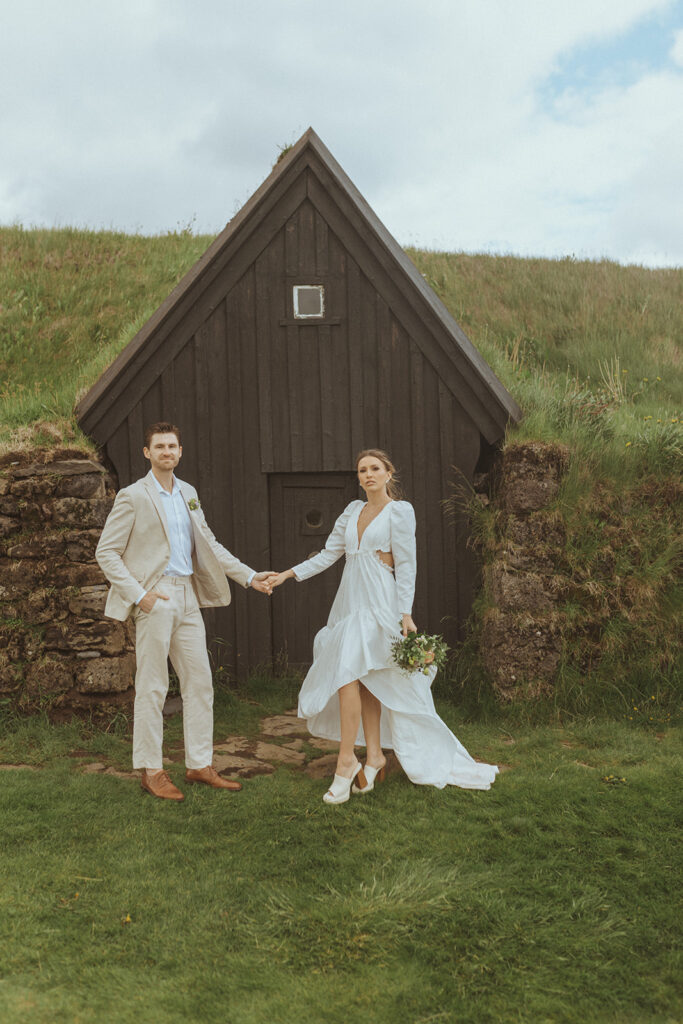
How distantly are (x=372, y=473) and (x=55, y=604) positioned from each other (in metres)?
3.51

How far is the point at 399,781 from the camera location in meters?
5.65

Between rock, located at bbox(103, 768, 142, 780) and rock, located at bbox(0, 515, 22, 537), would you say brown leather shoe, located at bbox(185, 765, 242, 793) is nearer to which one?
rock, located at bbox(103, 768, 142, 780)

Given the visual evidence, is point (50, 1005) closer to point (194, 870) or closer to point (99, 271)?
point (194, 870)

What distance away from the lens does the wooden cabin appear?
8328 mm

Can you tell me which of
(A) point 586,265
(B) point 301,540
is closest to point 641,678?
(B) point 301,540

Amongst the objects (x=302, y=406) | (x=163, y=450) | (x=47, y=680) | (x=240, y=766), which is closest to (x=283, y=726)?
(x=240, y=766)

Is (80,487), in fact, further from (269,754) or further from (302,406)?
(269,754)

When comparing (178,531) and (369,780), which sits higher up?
(178,531)

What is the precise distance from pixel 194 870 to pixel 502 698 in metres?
3.73

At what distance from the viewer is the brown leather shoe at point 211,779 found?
561cm

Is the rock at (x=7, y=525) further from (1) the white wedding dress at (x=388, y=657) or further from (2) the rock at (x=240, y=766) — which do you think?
(1) the white wedding dress at (x=388, y=657)

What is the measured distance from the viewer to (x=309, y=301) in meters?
8.45

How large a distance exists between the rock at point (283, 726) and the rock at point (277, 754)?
340 mm

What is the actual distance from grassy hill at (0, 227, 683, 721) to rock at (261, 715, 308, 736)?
1773 mm
